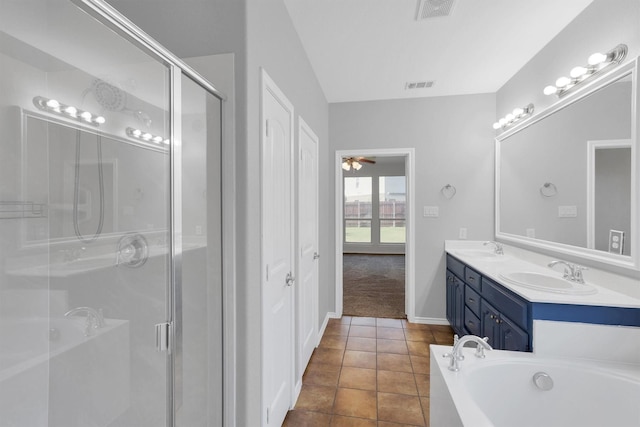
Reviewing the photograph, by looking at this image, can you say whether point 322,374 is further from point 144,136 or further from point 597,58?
point 597,58

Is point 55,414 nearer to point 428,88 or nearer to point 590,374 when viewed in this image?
point 590,374

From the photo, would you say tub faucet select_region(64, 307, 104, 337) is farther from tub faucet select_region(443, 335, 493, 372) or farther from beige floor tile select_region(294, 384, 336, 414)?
tub faucet select_region(443, 335, 493, 372)

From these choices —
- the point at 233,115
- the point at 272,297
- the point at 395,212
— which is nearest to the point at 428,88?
the point at 233,115

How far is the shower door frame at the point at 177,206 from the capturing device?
33.6 inches

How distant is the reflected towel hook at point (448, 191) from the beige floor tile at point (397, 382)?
2000 mm

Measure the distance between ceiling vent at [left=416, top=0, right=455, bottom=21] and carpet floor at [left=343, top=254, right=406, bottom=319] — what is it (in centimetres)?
315

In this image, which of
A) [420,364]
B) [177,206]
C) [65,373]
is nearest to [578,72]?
[420,364]

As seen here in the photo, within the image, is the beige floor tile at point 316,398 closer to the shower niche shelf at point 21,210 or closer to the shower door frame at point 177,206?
the shower door frame at point 177,206

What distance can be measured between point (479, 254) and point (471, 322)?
81 cm

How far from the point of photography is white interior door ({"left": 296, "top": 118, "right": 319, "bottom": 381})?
2.24 metres

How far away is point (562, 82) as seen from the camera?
6.98 feet

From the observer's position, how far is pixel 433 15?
6.48 feet

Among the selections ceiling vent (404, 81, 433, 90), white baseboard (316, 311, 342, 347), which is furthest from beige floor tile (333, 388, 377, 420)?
ceiling vent (404, 81, 433, 90)

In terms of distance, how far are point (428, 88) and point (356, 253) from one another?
224 inches
